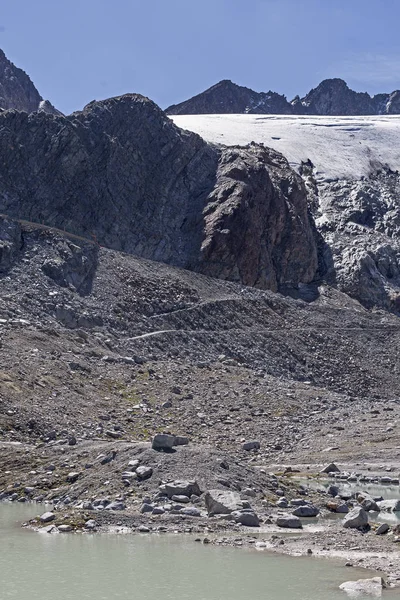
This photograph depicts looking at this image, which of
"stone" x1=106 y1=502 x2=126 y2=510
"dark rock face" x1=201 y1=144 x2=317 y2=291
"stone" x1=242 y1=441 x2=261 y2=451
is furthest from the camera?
"dark rock face" x1=201 y1=144 x2=317 y2=291

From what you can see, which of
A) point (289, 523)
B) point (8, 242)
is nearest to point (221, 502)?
point (289, 523)

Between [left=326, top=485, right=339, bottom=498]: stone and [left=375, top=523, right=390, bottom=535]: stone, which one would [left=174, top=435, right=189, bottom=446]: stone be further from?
[left=375, top=523, right=390, bottom=535]: stone

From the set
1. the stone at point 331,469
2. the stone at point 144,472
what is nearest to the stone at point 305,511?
the stone at point 144,472

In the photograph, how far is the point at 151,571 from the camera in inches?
834

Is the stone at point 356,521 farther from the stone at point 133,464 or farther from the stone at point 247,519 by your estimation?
the stone at point 133,464

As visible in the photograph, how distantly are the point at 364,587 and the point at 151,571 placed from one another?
452cm

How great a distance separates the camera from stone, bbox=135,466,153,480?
28469 millimetres

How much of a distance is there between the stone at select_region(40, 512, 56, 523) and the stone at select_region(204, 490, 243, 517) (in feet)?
12.8

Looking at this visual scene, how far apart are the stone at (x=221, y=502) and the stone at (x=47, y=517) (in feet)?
12.8

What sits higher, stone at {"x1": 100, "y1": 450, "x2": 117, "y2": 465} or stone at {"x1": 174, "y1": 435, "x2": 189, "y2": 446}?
stone at {"x1": 174, "y1": 435, "x2": 189, "y2": 446}

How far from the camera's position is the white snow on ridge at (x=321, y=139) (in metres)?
144

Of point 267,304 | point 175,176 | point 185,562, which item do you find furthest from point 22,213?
point 185,562

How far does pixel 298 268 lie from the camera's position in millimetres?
103938

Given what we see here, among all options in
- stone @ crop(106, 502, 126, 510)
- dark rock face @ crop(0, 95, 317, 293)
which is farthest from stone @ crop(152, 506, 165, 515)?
dark rock face @ crop(0, 95, 317, 293)
